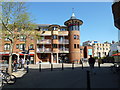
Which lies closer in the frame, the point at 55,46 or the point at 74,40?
the point at 74,40

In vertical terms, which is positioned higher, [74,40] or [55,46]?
[74,40]

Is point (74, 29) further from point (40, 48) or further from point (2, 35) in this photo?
point (2, 35)

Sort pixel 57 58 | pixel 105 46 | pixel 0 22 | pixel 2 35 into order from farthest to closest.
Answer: pixel 105 46
pixel 57 58
pixel 2 35
pixel 0 22

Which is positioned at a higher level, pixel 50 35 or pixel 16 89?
pixel 50 35

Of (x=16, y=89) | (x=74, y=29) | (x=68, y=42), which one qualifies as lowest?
(x=16, y=89)

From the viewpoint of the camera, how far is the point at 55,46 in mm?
35375

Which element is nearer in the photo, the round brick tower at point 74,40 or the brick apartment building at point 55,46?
the round brick tower at point 74,40

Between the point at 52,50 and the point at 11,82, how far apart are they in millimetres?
27408

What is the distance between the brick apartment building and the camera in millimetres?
34750

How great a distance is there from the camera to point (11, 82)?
800 centimetres

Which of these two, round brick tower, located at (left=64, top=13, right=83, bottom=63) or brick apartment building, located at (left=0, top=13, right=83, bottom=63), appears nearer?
round brick tower, located at (left=64, top=13, right=83, bottom=63)

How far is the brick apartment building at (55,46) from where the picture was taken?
34.8 metres

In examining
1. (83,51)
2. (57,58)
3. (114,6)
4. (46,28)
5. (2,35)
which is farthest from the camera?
(83,51)

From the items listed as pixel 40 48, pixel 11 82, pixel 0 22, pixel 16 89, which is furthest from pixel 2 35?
pixel 40 48
